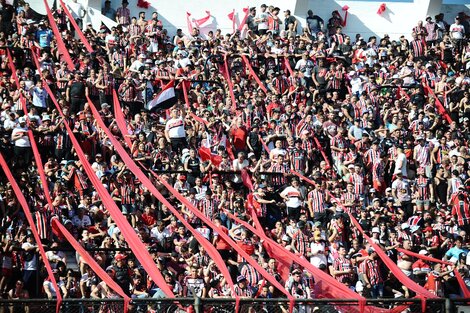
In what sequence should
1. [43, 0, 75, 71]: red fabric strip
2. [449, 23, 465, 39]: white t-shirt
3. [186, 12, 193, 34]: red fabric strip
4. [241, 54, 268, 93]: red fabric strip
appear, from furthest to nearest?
[449, 23, 465, 39]: white t-shirt → [186, 12, 193, 34]: red fabric strip → [241, 54, 268, 93]: red fabric strip → [43, 0, 75, 71]: red fabric strip

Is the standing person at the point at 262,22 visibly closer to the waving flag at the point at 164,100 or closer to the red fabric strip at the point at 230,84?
the red fabric strip at the point at 230,84

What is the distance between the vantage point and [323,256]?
74.7 ft

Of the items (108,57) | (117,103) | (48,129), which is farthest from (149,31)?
(48,129)

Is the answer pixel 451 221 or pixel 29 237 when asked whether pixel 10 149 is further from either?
pixel 451 221

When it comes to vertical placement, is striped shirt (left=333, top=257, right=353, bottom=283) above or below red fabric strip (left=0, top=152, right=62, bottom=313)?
below

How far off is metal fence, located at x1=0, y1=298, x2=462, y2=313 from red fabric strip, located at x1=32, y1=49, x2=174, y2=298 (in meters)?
1.68

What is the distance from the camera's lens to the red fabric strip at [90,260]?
19625mm

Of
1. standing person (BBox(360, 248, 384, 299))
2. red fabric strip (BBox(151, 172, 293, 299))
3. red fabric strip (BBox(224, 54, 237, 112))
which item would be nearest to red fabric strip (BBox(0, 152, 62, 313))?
red fabric strip (BBox(151, 172, 293, 299))

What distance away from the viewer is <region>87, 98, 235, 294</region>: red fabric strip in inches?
832

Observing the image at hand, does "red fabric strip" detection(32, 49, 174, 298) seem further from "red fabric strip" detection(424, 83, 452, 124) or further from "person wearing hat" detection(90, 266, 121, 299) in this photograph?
"red fabric strip" detection(424, 83, 452, 124)

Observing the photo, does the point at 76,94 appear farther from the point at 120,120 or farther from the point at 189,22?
the point at 189,22

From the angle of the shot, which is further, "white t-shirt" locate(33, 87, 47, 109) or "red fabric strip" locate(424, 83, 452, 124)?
"red fabric strip" locate(424, 83, 452, 124)

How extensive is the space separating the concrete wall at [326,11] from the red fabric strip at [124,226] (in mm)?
8017

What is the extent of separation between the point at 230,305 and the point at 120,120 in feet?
28.4
